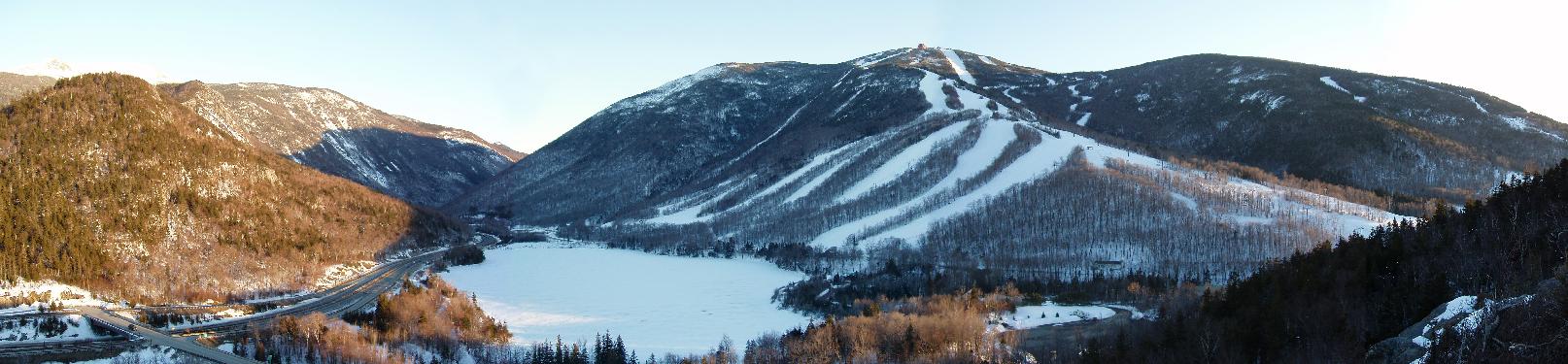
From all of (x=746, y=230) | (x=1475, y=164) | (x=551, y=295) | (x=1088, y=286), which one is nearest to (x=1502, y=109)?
(x=1475, y=164)

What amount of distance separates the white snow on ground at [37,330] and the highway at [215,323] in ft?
3.50

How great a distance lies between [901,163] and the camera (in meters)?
182

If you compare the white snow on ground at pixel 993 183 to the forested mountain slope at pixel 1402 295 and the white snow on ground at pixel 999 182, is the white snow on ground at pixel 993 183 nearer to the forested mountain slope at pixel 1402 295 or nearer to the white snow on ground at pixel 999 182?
the white snow on ground at pixel 999 182

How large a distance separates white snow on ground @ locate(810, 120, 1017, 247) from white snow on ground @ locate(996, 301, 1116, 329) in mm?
67052

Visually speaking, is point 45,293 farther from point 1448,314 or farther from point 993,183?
point 993,183

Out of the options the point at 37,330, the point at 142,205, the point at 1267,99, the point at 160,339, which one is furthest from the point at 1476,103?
the point at 142,205

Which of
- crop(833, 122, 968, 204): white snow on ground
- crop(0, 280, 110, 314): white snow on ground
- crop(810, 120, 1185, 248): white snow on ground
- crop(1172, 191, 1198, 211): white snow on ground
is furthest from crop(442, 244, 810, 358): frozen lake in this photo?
crop(1172, 191, 1198, 211): white snow on ground

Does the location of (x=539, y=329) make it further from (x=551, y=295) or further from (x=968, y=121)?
(x=968, y=121)

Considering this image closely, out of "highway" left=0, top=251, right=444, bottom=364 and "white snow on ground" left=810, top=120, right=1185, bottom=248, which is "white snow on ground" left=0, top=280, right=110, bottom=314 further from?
"white snow on ground" left=810, top=120, right=1185, bottom=248

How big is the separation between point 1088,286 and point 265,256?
100m

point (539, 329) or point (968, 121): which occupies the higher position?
point (968, 121)

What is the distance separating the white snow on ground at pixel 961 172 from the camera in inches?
5945

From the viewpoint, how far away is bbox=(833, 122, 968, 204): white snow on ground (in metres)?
174

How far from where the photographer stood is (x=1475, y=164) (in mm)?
133250
